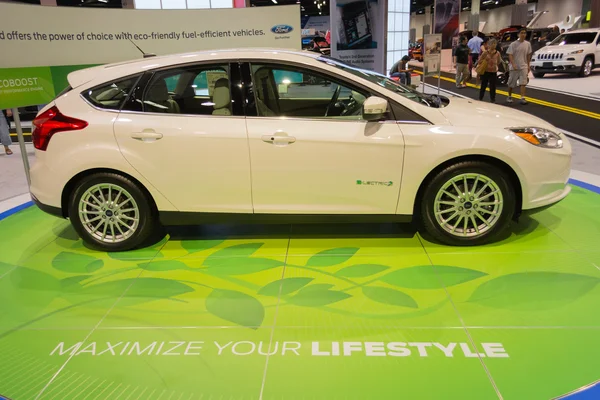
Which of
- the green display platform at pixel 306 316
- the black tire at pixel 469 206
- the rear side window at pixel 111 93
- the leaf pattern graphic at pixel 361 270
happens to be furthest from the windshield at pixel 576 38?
the rear side window at pixel 111 93

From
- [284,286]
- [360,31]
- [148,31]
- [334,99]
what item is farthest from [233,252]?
[360,31]

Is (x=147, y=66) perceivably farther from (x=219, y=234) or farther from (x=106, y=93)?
(x=219, y=234)

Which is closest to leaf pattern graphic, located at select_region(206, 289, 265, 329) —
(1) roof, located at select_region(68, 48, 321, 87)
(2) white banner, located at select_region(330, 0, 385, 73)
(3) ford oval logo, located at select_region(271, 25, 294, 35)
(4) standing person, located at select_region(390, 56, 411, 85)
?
(1) roof, located at select_region(68, 48, 321, 87)

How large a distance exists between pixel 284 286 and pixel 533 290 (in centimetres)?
166

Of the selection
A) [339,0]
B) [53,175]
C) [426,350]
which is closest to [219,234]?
[53,175]

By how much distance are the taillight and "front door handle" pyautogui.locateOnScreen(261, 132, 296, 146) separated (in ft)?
4.63

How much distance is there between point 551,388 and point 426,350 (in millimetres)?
599

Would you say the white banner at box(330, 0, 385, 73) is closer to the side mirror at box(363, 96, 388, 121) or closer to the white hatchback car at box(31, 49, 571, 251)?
the white hatchback car at box(31, 49, 571, 251)

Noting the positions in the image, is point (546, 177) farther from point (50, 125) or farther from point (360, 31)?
point (360, 31)

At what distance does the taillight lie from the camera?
363 centimetres

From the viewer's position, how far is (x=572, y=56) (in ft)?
52.5

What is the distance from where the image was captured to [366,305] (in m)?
3.00

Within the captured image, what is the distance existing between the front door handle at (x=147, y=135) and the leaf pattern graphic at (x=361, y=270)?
171 cm

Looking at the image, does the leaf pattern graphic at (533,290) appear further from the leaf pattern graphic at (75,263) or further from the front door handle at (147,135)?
the leaf pattern graphic at (75,263)
